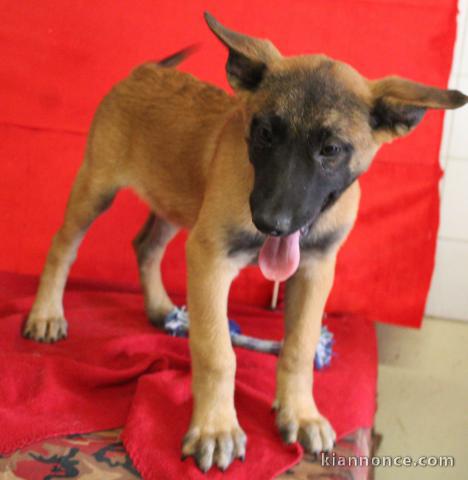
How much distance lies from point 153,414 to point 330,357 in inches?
40.2

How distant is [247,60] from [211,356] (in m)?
0.97

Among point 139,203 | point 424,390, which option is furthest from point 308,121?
point 424,390

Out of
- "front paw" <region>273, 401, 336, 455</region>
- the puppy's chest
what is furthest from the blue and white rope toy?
the puppy's chest

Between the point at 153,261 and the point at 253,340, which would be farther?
the point at 153,261

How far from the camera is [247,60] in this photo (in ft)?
7.19


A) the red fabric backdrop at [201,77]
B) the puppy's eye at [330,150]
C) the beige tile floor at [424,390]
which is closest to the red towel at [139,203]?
the red fabric backdrop at [201,77]

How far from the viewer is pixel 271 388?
9.20 feet

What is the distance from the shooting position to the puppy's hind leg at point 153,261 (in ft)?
11.0

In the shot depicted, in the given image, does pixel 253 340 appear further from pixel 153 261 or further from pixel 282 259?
pixel 282 259

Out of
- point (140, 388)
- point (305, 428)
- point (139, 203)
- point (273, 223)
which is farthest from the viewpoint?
point (139, 203)

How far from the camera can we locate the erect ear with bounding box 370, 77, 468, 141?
2.03 metres

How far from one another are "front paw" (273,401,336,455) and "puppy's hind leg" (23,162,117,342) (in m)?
1.20

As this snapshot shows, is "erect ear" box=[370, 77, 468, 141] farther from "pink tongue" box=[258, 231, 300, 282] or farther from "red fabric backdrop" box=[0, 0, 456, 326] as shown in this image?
"red fabric backdrop" box=[0, 0, 456, 326]

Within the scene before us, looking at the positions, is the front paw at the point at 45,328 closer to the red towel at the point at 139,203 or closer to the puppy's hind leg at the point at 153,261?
the red towel at the point at 139,203
